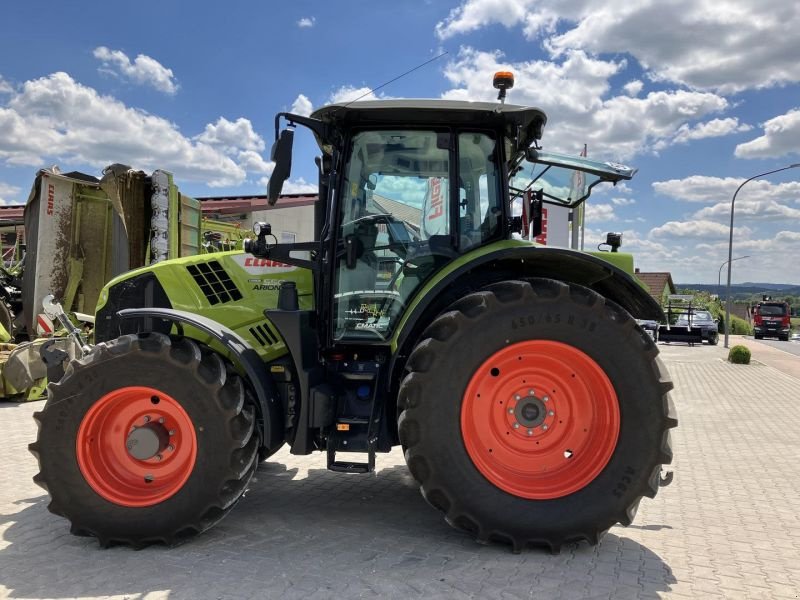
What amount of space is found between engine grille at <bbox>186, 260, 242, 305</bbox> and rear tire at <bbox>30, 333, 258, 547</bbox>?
0.63m

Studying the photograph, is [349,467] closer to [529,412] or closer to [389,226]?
[529,412]

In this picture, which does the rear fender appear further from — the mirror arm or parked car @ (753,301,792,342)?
parked car @ (753,301,792,342)

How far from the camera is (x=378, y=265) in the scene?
3867mm

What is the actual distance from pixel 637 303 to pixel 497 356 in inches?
42.3

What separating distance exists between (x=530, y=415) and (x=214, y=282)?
2247mm

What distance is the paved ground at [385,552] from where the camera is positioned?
10.0 feet

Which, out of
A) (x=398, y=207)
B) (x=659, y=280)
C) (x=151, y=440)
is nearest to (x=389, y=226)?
(x=398, y=207)

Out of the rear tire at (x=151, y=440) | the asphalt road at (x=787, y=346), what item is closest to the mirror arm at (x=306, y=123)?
the rear tire at (x=151, y=440)

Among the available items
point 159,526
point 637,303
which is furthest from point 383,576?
point 637,303

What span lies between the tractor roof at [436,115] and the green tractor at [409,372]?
0.01 m

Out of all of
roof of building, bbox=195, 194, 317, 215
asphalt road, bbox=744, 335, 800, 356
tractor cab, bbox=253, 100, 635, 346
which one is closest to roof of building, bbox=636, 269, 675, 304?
asphalt road, bbox=744, 335, 800, 356

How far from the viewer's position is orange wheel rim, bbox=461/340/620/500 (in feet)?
11.5

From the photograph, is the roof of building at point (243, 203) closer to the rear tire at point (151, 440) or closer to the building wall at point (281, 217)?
the building wall at point (281, 217)

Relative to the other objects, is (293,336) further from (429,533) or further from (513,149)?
(513,149)
